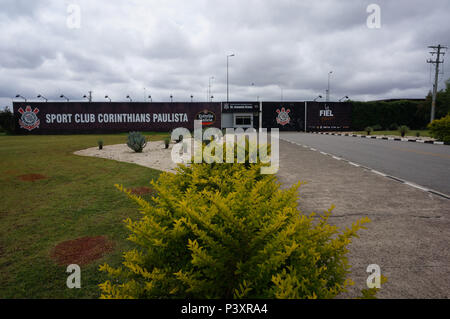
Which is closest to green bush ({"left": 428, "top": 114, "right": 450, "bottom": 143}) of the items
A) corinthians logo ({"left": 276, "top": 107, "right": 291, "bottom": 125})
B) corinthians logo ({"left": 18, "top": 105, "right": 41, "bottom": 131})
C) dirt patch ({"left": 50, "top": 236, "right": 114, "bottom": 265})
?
dirt patch ({"left": 50, "top": 236, "right": 114, "bottom": 265})

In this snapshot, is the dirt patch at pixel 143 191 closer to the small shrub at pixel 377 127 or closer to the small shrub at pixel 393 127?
the small shrub at pixel 377 127

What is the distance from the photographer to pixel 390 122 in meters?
50.4

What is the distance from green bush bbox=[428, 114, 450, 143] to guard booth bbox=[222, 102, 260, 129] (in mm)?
27320

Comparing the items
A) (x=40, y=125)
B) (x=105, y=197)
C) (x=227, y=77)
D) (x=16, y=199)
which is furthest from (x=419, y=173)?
(x=40, y=125)

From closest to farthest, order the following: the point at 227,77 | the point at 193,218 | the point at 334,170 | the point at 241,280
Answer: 1. the point at 241,280
2. the point at 193,218
3. the point at 334,170
4. the point at 227,77

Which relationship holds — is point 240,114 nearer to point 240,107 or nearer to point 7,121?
point 240,107

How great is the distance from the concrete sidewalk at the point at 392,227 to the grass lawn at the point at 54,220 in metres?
3.13

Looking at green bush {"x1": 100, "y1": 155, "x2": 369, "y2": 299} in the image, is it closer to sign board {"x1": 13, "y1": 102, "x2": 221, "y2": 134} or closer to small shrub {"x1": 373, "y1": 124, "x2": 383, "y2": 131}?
sign board {"x1": 13, "y1": 102, "x2": 221, "y2": 134}

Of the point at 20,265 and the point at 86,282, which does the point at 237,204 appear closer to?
the point at 86,282

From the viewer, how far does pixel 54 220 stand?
534 cm

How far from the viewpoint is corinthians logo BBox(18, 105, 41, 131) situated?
40969mm

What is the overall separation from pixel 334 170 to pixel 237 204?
9.09 m

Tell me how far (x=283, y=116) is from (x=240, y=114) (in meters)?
7.31

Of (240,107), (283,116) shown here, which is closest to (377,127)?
(283,116)
